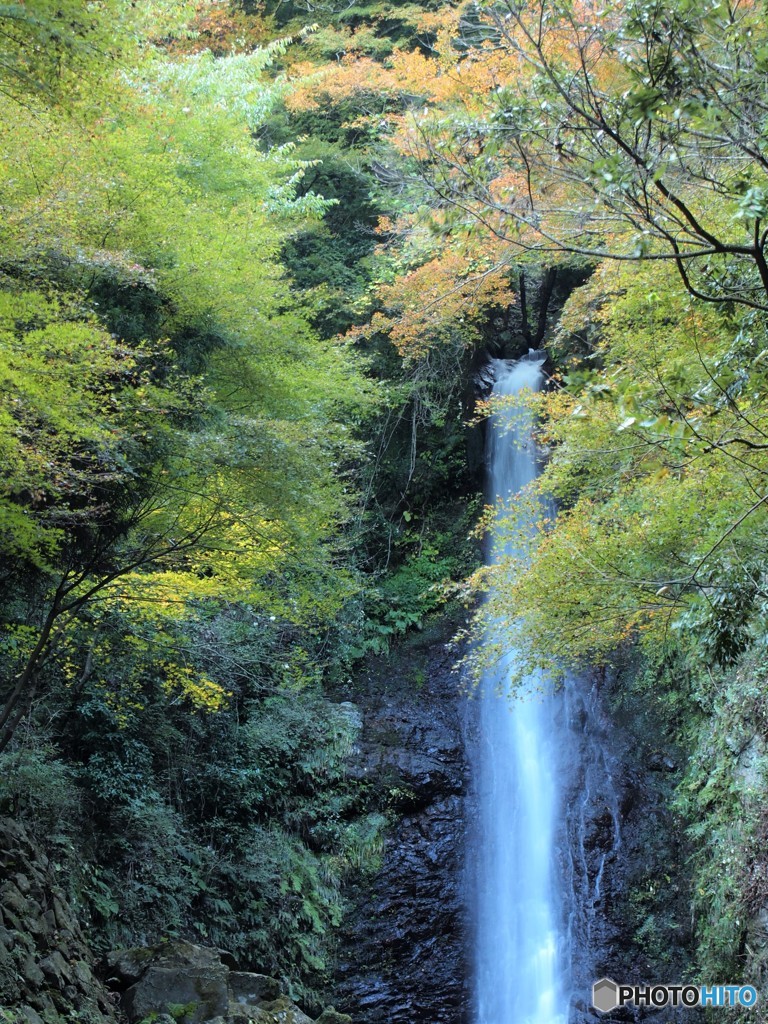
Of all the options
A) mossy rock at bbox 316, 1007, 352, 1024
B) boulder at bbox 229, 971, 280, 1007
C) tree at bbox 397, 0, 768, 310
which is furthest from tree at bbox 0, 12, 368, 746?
mossy rock at bbox 316, 1007, 352, 1024

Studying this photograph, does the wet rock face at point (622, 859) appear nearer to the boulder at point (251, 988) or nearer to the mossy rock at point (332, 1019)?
the mossy rock at point (332, 1019)

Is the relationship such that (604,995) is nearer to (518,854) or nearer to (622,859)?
(622,859)

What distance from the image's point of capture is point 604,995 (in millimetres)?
9531

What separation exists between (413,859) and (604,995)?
10.6ft

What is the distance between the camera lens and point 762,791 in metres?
7.82

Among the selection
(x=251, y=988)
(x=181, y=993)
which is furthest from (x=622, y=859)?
(x=181, y=993)

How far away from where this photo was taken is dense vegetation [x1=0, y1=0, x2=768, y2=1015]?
13.7ft

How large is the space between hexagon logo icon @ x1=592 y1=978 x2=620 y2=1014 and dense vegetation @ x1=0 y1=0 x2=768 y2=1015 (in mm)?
1091

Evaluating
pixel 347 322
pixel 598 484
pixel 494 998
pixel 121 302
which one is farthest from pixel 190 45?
pixel 494 998

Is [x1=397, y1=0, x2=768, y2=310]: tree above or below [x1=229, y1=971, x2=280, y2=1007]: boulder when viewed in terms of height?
above

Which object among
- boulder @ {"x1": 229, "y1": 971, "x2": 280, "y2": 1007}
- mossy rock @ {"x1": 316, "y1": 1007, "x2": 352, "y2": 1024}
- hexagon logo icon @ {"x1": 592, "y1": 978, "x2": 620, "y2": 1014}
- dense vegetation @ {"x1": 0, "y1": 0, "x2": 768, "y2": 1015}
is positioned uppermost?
dense vegetation @ {"x1": 0, "y1": 0, "x2": 768, "y2": 1015}

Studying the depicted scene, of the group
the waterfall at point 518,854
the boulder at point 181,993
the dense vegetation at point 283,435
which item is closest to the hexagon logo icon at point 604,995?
the waterfall at point 518,854

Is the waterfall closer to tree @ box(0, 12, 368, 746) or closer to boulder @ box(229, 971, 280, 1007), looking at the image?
tree @ box(0, 12, 368, 746)

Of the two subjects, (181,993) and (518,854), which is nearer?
(181,993)
